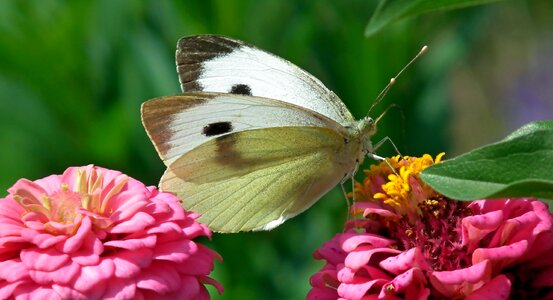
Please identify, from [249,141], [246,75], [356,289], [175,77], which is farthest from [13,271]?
[175,77]

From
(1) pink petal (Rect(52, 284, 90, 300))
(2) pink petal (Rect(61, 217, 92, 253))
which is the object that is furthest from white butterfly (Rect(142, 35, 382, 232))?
(1) pink petal (Rect(52, 284, 90, 300))

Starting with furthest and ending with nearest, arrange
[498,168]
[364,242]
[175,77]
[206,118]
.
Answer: [175,77]
[206,118]
[364,242]
[498,168]

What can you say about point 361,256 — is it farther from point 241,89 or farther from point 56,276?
point 241,89

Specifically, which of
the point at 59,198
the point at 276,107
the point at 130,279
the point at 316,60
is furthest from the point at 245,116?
the point at 316,60

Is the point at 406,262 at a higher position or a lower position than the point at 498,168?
lower

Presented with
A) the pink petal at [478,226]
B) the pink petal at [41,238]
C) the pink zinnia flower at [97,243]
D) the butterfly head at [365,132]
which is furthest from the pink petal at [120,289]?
the butterfly head at [365,132]

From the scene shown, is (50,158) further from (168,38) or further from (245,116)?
(245,116)

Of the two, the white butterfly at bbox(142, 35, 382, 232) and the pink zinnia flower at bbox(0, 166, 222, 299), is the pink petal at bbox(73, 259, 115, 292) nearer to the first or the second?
the pink zinnia flower at bbox(0, 166, 222, 299)
